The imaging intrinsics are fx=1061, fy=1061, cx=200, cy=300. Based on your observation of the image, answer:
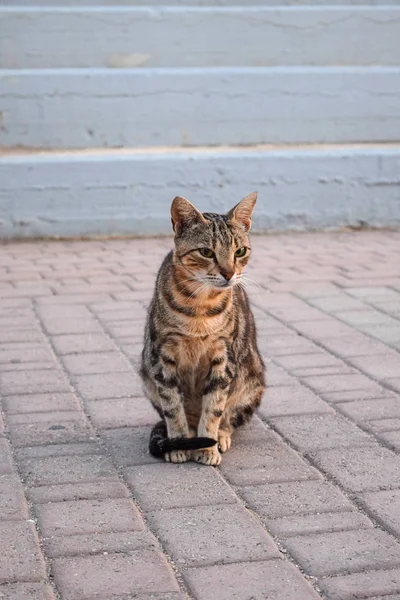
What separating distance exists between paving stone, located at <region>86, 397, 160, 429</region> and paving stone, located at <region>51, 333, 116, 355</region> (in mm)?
883

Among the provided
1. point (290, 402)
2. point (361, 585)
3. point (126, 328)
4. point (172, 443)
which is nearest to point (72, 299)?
point (126, 328)

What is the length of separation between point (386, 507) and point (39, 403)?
1.85 m

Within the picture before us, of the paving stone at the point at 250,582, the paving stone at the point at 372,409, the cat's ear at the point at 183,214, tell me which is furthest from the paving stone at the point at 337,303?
the paving stone at the point at 250,582

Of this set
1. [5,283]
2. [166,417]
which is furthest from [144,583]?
[5,283]

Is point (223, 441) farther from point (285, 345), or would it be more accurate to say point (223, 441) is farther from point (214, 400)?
point (285, 345)

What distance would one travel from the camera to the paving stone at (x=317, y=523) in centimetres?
349

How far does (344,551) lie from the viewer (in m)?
3.33

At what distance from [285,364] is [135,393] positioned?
36.0 inches

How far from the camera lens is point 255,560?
3.27 m

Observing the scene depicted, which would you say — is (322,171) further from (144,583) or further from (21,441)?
(144,583)

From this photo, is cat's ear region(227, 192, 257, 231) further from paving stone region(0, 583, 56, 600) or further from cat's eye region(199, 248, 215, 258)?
paving stone region(0, 583, 56, 600)

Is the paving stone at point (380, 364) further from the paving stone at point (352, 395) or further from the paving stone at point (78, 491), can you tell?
the paving stone at point (78, 491)

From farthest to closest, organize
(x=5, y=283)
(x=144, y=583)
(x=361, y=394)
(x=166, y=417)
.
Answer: (x=5, y=283)
(x=361, y=394)
(x=166, y=417)
(x=144, y=583)

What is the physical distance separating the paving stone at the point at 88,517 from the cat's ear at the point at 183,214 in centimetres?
112
